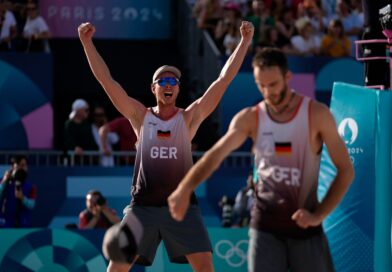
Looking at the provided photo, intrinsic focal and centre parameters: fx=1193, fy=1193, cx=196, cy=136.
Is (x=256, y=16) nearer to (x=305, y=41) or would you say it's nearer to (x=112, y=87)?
(x=305, y=41)

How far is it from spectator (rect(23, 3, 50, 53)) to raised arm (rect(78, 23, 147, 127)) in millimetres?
8274

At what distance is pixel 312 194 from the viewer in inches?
287

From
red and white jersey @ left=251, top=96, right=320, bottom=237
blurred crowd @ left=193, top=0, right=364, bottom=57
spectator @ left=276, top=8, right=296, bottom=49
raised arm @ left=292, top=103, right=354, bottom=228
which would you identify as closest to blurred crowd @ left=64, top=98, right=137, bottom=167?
blurred crowd @ left=193, top=0, right=364, bottom=57

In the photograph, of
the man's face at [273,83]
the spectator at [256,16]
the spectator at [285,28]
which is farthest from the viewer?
the spectator at [285,28]

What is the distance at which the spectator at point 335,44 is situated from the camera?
18.4m

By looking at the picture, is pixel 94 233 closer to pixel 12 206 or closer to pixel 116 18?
pixel 12 206

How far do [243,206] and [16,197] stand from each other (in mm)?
2987

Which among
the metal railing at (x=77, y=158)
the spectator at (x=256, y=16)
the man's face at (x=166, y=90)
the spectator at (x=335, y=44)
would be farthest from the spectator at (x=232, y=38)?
the man's face at (x=166, y=90)

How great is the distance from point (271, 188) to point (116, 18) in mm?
13543

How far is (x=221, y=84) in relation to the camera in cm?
990

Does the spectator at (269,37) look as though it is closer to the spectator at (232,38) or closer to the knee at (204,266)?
the spectator at (232,38)

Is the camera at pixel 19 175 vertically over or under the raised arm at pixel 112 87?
under

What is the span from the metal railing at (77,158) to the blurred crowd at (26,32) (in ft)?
5.99

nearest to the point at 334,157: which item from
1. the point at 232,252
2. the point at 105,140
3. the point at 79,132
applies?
Answer: the point at 232,252
